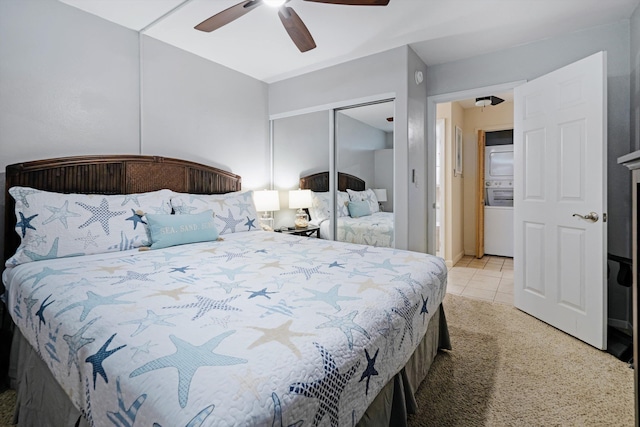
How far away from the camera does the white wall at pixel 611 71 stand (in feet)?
8.32

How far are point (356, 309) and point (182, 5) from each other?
2578mm

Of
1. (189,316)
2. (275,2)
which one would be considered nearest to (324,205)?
(275,2)

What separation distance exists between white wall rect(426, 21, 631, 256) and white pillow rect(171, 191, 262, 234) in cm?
278

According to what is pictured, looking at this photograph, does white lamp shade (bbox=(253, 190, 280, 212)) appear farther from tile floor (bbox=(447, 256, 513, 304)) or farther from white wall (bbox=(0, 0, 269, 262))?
tile floor (bbox=(447, 256, 513, 304))

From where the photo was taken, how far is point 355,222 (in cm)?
354

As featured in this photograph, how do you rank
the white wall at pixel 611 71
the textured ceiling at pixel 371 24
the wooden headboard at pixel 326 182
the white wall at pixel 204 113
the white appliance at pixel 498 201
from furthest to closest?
the white appliance at pixel 498 201 → the wooden headboard at pixel 326 182 → the white wall at pixel 204 113 → the white wall at pixel 611 71 → the textured ceiling at pixel 371 24

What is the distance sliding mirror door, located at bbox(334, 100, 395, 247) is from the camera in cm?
324

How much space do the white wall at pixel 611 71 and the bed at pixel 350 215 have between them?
5.73ft

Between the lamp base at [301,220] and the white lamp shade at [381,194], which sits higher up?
the white lamp shade at [381,194]

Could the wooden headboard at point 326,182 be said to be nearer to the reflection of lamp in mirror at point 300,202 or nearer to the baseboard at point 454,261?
the reflection of lamp in mirror at point 300,202

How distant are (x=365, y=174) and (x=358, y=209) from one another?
0.39 m

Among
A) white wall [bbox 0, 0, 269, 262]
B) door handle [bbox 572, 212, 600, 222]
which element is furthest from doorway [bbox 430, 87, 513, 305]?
white wall [bbox 0, 0, 269, 262]

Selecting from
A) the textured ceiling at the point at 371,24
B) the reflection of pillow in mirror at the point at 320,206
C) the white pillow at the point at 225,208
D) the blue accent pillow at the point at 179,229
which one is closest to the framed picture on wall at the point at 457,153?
the textured ceiling at the point at 371,24

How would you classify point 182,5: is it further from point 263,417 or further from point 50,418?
point 263,417
